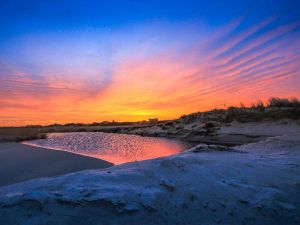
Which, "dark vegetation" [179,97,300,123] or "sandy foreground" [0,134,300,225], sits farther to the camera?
"dark vegetation" [179,97,300,123]

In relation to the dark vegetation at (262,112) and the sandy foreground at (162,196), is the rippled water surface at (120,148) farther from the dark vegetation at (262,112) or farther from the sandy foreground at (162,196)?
the dark vegetation at (262,112)

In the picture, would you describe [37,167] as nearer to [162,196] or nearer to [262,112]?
[162,196]

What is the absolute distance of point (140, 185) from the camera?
2867 millimetres

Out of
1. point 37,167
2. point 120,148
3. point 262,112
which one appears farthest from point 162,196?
point 262,112

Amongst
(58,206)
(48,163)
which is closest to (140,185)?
(58,206)

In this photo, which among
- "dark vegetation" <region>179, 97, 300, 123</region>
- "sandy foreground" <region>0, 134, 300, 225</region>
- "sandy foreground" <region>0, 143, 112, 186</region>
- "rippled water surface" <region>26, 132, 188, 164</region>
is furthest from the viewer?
"dark vegetation" <region>179, 97, 300, 123</region>

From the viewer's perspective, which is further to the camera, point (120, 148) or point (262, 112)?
point (262, 112)

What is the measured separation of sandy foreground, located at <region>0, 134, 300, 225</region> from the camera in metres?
2.24

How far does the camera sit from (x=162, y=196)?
8.75 ft

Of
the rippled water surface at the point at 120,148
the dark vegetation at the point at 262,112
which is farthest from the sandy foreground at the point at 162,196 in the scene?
the dark vegetation at the point at 262,112

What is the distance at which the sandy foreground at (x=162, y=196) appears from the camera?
7.34 ft

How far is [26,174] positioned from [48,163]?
1.16m

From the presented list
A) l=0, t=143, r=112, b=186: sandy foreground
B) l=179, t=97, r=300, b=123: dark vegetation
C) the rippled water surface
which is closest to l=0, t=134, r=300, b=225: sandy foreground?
l=0, t=143, r=112, b=186: sandy foreground

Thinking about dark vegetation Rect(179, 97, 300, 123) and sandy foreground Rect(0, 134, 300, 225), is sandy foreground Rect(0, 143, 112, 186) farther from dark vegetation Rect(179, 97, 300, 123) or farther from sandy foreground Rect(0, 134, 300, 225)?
dark vegetation Rect(179, 97, 300, 123)
